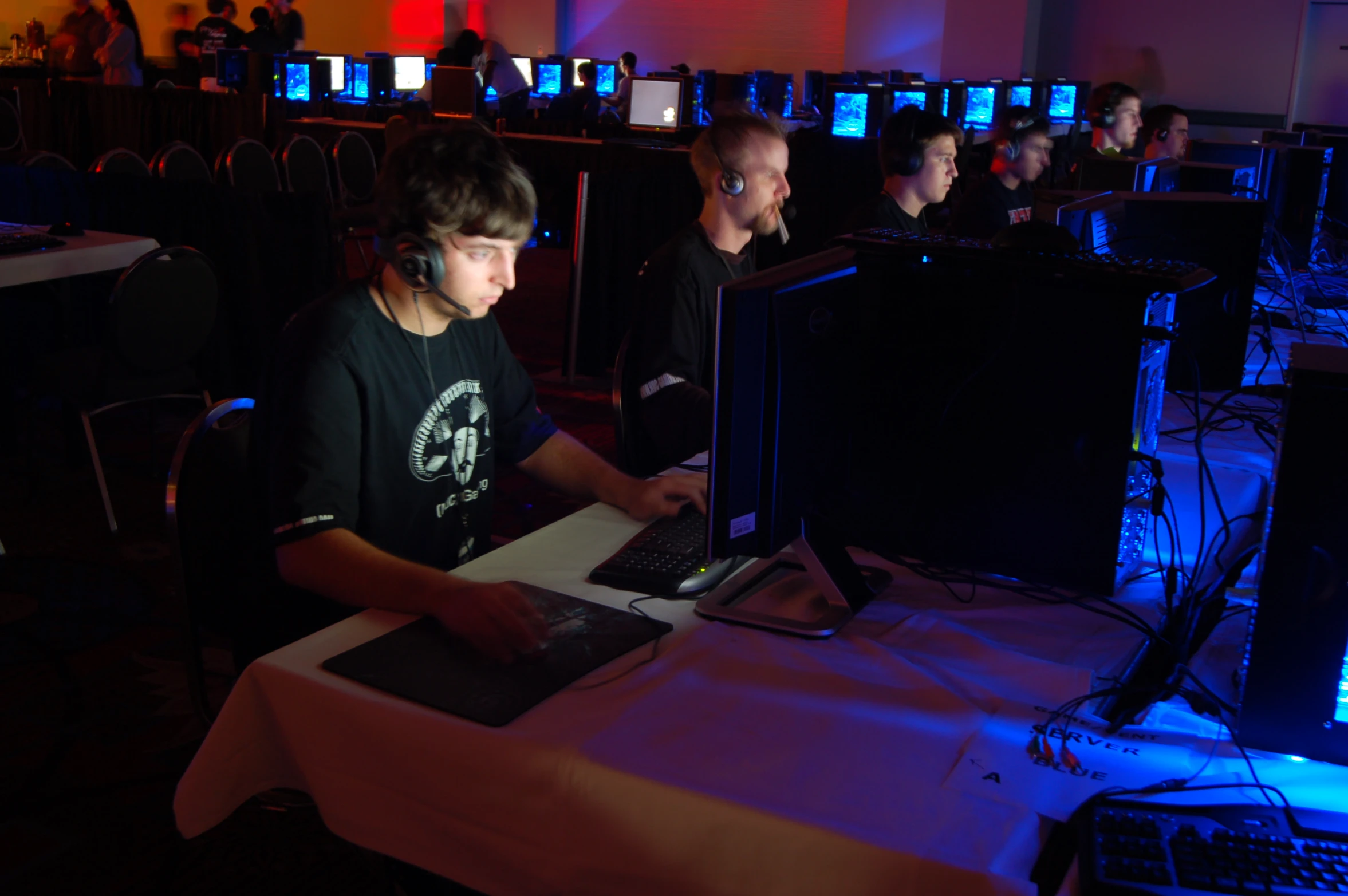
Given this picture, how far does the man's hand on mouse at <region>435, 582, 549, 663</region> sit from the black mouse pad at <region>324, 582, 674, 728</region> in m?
0.01

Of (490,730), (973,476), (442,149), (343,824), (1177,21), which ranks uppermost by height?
(1177,21)

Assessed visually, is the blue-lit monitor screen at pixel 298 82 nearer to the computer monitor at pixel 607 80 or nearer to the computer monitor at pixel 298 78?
the computer monitor at pixel 298 78

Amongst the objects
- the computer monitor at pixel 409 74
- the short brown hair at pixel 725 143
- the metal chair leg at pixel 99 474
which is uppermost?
the computer monitor at pixel 409 74

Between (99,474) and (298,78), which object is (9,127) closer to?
(298,78)

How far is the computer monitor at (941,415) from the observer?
1.25 metres

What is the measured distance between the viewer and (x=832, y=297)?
1.30 meters

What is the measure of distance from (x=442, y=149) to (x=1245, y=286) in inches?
72.2

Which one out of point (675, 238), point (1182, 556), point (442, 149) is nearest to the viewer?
point (442, 149)

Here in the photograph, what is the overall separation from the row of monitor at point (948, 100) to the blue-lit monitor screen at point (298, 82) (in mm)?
4181

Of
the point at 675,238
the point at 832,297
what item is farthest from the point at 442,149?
the point at 675,238

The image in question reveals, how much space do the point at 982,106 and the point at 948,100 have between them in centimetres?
86

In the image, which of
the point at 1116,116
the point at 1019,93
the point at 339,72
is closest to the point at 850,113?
the point at 1019,93

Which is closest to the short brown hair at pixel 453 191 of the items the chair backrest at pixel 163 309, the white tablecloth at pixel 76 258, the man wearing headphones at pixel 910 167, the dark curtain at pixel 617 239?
the chair backrest at pixel 163 309

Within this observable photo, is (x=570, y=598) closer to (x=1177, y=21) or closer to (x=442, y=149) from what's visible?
(x=442, y=149)
